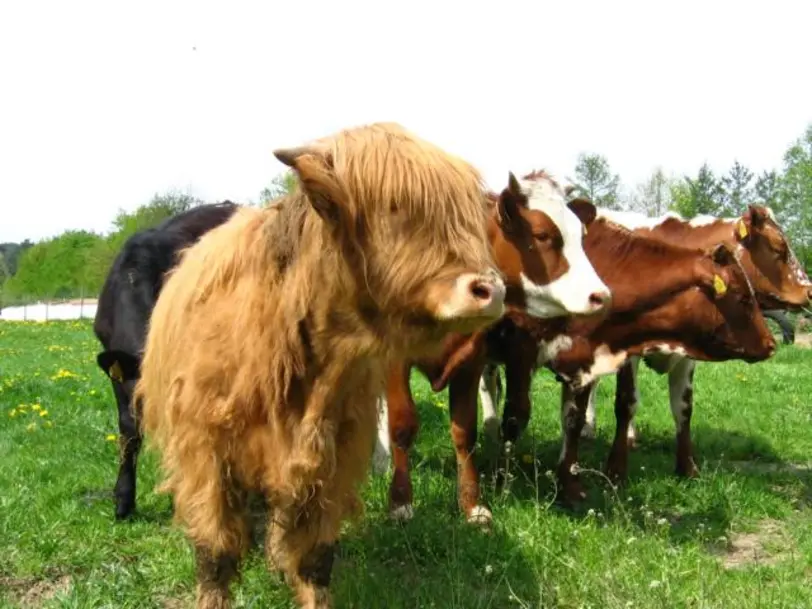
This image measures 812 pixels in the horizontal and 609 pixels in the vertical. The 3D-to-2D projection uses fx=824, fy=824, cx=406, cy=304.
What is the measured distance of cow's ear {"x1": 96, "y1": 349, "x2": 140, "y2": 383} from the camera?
4414 millimetres

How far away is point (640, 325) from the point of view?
20.5 ft

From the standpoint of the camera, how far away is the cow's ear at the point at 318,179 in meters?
2.74

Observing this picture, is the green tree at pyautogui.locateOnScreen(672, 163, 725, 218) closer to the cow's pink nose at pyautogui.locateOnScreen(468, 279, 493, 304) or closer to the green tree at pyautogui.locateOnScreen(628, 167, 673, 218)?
the green tree at pyautogui.locateOnScreen(628, 167, 673, 218)

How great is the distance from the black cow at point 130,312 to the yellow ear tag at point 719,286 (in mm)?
3721

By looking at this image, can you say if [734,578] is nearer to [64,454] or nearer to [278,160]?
[278,160]

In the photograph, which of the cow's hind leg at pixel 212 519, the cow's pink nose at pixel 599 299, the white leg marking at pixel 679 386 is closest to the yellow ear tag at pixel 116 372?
the cow's hind leg at pixel 212 519

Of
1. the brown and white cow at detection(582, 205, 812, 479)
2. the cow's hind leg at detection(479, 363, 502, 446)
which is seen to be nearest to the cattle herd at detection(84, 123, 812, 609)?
the brown and white cow at detection(582, 205, 812, 479)

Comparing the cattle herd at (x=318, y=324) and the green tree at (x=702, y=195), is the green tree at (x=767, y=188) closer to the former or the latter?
the green tree at (x=702, y=195)

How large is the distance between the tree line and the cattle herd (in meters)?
29.2

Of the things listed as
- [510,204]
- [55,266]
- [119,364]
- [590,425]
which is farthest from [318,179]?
[55,266]

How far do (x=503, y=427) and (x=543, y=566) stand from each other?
76.1 inches

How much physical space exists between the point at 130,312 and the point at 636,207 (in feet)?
172

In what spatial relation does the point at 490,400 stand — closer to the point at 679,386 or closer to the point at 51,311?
the point at 679,386

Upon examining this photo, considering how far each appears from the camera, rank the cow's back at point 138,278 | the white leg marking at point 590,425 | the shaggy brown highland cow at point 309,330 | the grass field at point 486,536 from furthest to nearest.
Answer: the white leg marking at point 590,425 < the cow's back at point 138,278 < the grass field at point 486,536 < the shaggy brown highland cow at point 309,330
